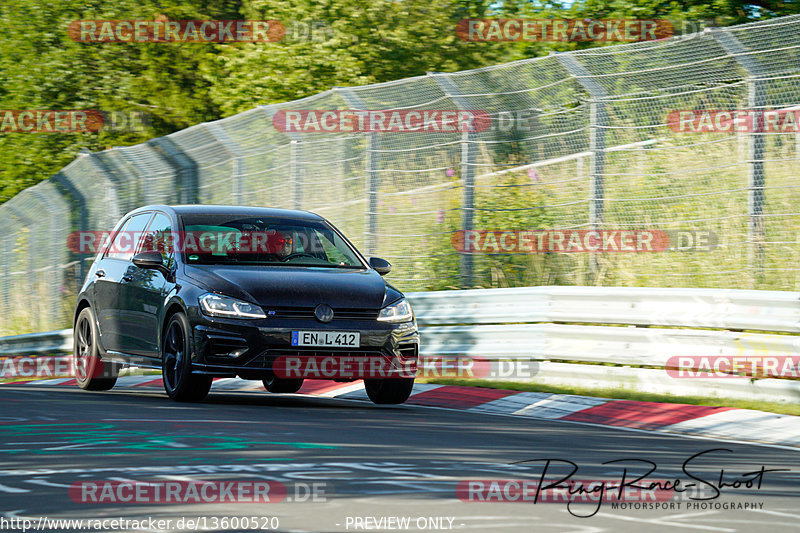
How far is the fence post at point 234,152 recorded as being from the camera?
17922 mm

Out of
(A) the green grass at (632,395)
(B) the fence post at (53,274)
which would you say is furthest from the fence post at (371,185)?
(B) the fence post at (53,274)

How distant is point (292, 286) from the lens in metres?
10.7

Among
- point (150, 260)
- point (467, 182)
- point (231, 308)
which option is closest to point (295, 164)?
point (467, 182)

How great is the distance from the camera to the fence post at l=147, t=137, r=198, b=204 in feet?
62.3

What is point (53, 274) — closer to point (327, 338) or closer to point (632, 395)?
point (327, 338)

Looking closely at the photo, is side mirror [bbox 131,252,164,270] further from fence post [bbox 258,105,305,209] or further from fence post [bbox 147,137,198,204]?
fence post [bbox 147,137,198,204]

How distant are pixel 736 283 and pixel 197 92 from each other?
1942 centimetres

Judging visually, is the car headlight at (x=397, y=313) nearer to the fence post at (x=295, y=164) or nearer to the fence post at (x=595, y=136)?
the fence post at (x=595, y=136)

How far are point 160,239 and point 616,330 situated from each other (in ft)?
13.3

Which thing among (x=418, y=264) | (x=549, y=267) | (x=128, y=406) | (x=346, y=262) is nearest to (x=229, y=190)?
(x=418, y=264)

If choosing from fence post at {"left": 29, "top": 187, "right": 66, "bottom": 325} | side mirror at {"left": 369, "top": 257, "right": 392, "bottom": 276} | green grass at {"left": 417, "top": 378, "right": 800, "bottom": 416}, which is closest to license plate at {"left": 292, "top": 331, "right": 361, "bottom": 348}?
side mirror at {"left": 369, "top": 257, "right": 392, "bottom": 276}

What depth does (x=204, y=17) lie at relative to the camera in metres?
31.1

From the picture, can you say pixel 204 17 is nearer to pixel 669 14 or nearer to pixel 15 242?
pixel 15 242

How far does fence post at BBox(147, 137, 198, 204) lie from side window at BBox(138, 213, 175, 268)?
659cm
